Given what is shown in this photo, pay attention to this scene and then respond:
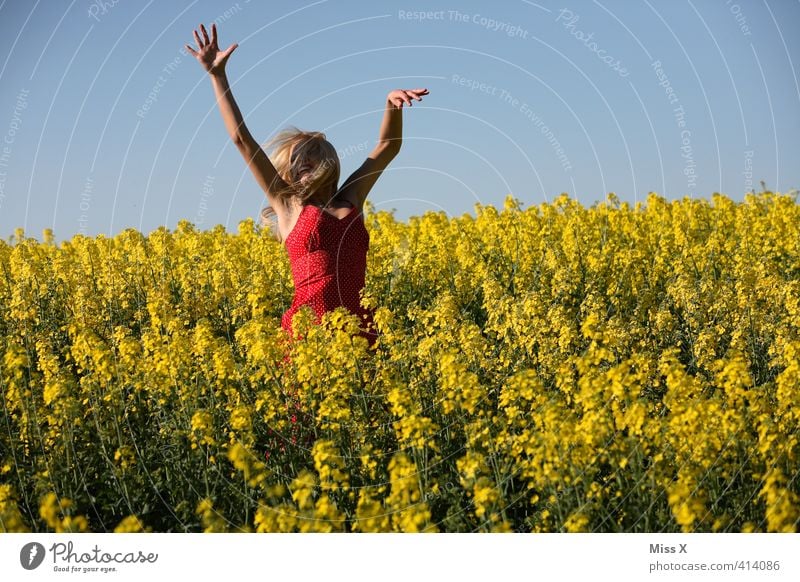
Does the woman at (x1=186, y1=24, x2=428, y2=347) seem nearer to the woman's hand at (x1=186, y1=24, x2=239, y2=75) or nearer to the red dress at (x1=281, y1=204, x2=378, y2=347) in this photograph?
the red dress at (x1=281, y1=204, x2=378, y2=347)

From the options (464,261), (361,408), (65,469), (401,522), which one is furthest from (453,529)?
(464,261)

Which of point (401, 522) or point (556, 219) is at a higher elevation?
point (556, 219)

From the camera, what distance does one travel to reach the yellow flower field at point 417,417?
150 inches

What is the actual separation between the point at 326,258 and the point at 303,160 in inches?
25.2

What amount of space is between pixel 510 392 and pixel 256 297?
8.17ft

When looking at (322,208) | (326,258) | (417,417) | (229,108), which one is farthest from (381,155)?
(417,417)

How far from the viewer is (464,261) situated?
8914 mm

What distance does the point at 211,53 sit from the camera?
493cm
